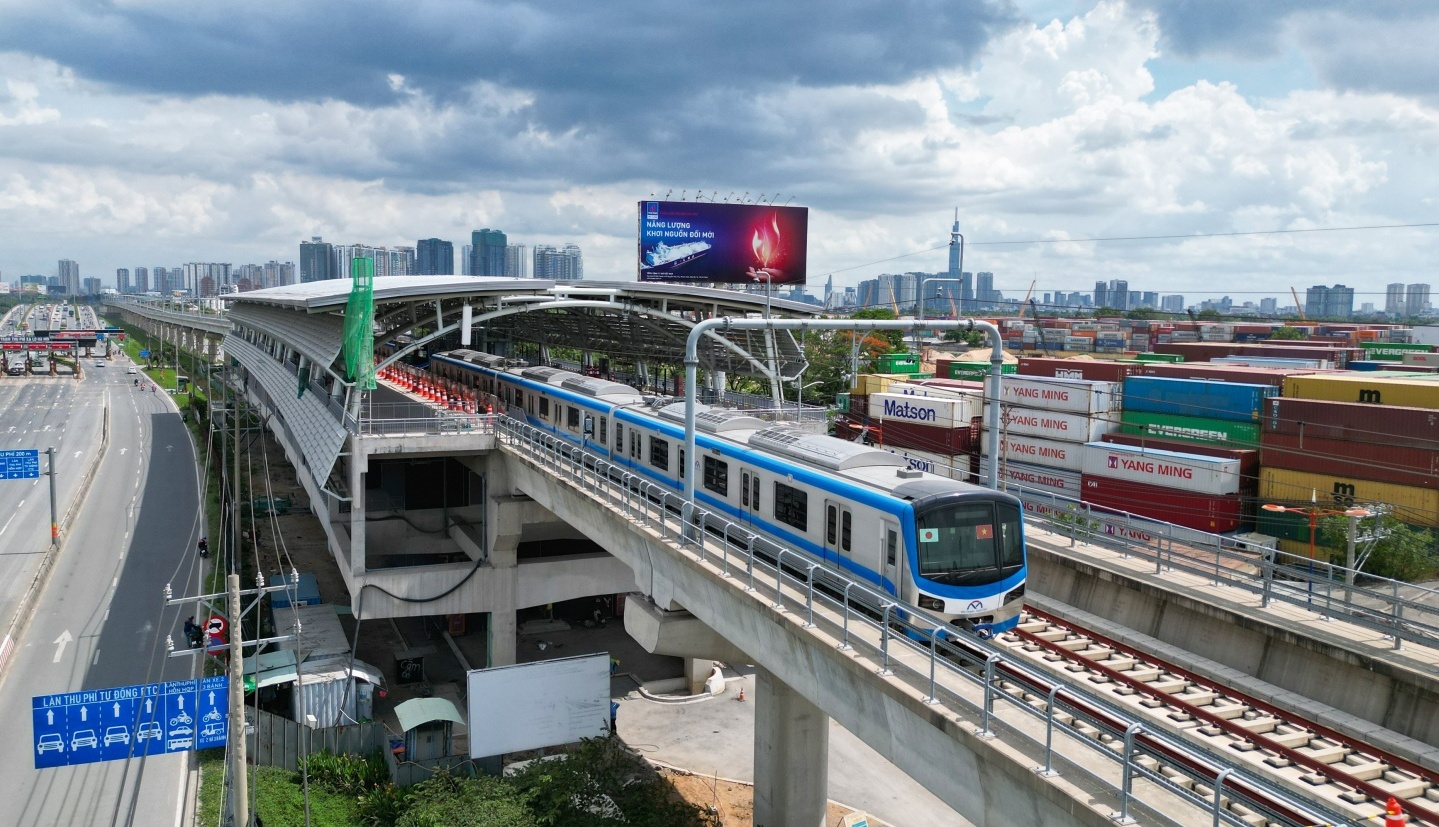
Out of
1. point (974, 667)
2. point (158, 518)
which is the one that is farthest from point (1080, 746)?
point (158, 518)

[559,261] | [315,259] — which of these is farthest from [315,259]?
[559,261]

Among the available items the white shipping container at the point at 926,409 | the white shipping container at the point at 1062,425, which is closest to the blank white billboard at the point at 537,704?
the white shipping container at the point at 1062,425

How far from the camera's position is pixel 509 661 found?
34312 mm

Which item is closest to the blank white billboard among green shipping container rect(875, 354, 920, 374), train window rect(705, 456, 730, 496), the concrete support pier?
the concrete support pier

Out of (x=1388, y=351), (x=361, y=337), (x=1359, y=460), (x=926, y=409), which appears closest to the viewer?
(x=361, y=337)

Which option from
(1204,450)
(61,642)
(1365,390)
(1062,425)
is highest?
(1365,390)

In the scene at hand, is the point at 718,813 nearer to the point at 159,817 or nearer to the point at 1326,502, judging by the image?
the point at 159,817

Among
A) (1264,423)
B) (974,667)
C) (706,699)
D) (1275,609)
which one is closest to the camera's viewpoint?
(974,667)

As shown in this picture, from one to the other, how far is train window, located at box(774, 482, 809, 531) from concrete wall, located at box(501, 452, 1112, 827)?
5.85 feet

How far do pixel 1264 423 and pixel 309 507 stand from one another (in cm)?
5114

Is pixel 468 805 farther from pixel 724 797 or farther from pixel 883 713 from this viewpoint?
pixel 883 713

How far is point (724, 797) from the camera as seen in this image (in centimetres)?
2602

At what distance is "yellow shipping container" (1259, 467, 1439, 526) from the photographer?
3866cm

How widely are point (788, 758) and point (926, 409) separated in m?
34.8
